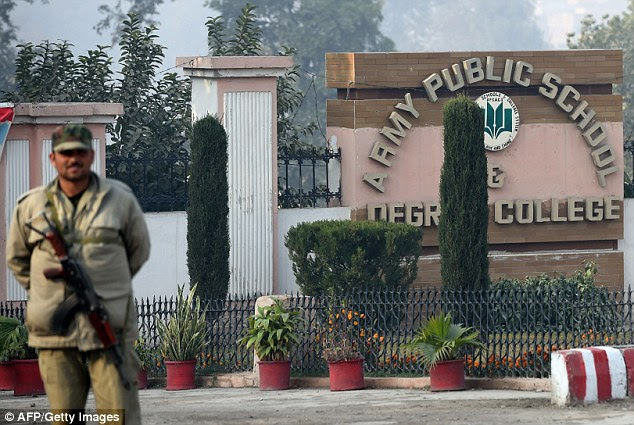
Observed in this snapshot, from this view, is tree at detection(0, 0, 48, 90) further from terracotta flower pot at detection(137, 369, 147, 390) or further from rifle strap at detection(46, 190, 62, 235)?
rifle strap at detection(46, 190, 62, 235)

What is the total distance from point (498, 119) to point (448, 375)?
8858 millimetres

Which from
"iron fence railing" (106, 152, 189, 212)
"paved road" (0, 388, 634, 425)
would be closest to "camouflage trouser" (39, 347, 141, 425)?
"paved road" (0, 388, 634, 425)

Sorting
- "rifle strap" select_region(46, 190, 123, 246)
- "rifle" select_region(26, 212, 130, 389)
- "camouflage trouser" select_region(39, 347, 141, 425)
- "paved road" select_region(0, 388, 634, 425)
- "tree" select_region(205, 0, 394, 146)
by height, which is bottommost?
"paved road" select_region(0, 388, 634, 425)

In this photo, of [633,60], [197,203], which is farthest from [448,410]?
[633,60]

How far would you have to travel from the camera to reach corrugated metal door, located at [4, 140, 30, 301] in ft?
69.8

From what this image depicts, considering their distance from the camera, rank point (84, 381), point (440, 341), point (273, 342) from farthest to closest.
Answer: point (273, 342) → point (440, 341) → point (84, 381)

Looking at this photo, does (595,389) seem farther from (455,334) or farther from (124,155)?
(124,155)

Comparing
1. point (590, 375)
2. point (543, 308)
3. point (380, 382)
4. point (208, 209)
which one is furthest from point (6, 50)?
point (590, 375)

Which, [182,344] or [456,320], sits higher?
[456,320]

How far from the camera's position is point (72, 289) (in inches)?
317

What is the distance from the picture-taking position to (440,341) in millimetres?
15812

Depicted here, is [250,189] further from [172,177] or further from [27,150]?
[27,150]

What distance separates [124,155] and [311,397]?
9.74 meters

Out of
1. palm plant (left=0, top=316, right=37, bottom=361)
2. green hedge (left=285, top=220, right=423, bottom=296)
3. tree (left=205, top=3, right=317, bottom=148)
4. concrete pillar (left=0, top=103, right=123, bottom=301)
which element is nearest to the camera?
palm plant (left=0, top=316, right=37, bottom=361)
